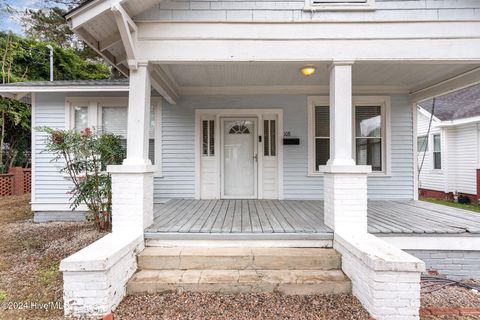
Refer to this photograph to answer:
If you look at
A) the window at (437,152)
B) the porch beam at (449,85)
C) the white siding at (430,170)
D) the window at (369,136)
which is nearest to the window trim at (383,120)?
the window at (369,136)

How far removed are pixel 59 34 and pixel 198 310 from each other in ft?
52.3

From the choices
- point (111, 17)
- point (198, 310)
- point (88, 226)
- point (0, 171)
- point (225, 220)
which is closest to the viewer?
point (198, 310)

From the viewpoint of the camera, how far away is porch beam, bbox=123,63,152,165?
3051 millimetres

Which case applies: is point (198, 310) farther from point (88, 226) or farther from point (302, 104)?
point (302, 104)

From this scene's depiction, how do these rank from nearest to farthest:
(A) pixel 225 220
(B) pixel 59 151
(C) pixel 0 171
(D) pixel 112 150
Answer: (A) pixel 225 220 < (D) pixel 112 150 < (B) pixel 59 151 < (C) pixel 0 171

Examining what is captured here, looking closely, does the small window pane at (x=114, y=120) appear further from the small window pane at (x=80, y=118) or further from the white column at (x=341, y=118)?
the white column at (x=341, y=118)

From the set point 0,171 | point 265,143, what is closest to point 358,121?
point 265,143

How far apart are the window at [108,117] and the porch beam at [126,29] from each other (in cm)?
238

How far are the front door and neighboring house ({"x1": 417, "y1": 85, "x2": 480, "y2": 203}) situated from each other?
18.8ft

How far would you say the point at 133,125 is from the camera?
3068mm

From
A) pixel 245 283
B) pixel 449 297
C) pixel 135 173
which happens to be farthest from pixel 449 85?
pixel 135 173

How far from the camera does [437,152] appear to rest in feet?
31.4

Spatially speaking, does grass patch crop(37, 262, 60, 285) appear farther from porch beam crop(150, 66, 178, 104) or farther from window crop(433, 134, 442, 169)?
window crop(433, 134, 442, 169)

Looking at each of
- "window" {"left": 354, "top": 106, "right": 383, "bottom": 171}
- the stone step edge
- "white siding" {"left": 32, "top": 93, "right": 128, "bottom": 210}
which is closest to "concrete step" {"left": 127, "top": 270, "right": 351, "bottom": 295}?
the stone step edge
